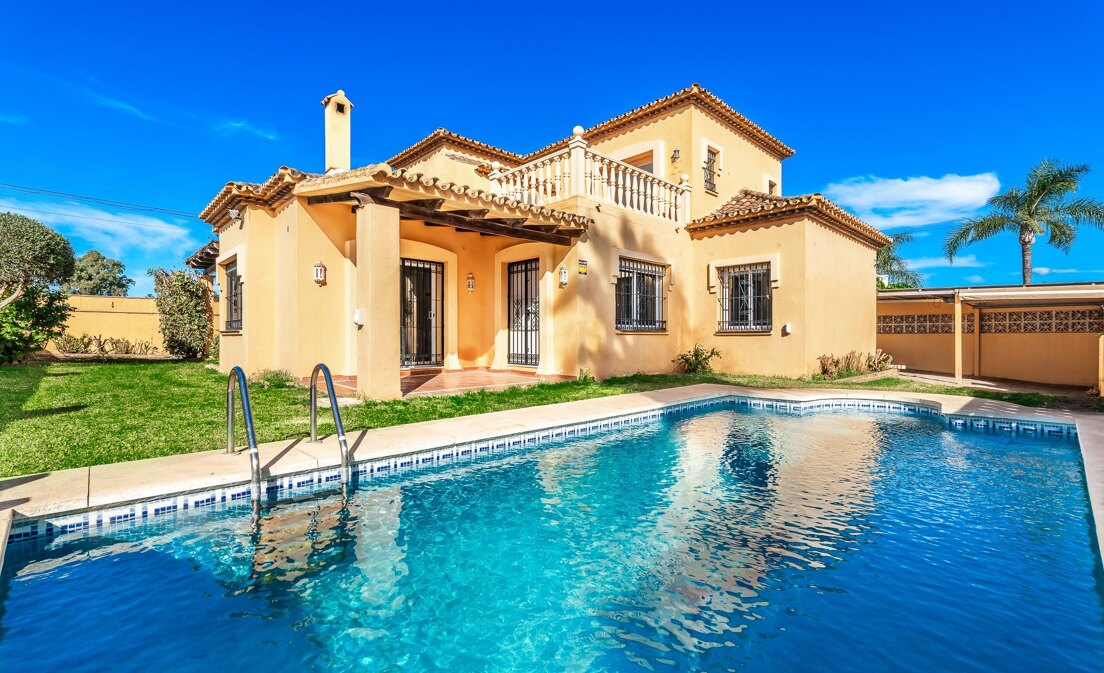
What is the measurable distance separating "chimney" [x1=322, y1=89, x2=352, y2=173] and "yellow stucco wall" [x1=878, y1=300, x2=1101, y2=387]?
57.2 feet

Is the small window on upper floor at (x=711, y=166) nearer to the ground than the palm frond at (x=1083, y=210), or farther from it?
farther from it

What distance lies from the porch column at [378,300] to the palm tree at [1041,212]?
20880 mm

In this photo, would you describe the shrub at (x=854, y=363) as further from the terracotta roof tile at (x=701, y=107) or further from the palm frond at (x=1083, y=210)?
the palm frond at (x=1083, y=210)

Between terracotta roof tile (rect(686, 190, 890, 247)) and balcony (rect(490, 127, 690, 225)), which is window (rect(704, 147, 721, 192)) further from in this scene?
balcony (rect(490, 127, 690, 225))

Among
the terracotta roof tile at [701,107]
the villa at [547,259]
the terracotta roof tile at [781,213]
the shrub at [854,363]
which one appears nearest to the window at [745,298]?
the villa at [547,259]

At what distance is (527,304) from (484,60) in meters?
13.7

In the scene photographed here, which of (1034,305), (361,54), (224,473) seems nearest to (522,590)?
(224,473)

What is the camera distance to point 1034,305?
14.3 meters

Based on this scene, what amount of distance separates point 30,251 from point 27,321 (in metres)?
12.7

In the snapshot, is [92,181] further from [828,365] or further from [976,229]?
[976,229]

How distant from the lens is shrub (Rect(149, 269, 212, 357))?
1734cm

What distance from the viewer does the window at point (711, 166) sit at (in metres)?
14.8

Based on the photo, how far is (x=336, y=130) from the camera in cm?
1080

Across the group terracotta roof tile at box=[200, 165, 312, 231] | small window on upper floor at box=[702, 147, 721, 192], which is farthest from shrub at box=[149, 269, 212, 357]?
small window on upper floor at box=[702, 147, 721, 192]
